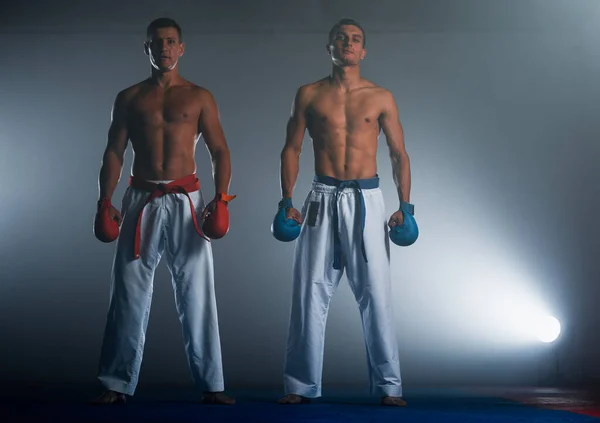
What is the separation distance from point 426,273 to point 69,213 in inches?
85.1

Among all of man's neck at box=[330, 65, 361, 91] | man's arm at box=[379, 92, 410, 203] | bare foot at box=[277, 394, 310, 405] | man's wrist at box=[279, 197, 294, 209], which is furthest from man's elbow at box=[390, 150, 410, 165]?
bare foot at box=[277, 394, 310, 405]

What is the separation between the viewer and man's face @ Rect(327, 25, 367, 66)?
391cm

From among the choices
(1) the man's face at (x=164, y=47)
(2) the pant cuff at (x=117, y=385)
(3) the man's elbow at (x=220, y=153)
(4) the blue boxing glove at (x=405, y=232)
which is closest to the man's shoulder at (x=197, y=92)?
(1) the man's face at (x=164, y=47)

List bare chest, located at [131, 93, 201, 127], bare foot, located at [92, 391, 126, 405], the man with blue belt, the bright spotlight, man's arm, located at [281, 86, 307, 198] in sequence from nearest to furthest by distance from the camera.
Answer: bare foot, located at [92, 391, 126, 405]
the man with blue belt
bare chest, located at [131, 93, 201, 127]
man's arm, located at [281, 86, 307, 198]
the bright spotlight

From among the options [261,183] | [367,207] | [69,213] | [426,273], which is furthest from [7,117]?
[426,273]

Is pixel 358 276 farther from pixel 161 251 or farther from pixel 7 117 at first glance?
pixel 7 117

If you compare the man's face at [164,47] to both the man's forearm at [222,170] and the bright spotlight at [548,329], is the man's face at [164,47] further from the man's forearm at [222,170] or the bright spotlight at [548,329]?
the bright spotlight at [548,329]

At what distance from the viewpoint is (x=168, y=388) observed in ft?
14.2

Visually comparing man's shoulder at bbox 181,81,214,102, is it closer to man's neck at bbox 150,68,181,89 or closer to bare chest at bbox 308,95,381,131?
man's neck at bbox 150,68,181,89

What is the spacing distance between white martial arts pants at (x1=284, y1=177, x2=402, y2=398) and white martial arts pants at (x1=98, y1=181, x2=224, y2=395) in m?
0.39

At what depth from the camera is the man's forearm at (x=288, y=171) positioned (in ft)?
12.8

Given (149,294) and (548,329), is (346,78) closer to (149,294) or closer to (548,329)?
(149,294)

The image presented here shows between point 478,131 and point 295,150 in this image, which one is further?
point 478,131

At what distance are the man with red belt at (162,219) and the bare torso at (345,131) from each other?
47 cm
